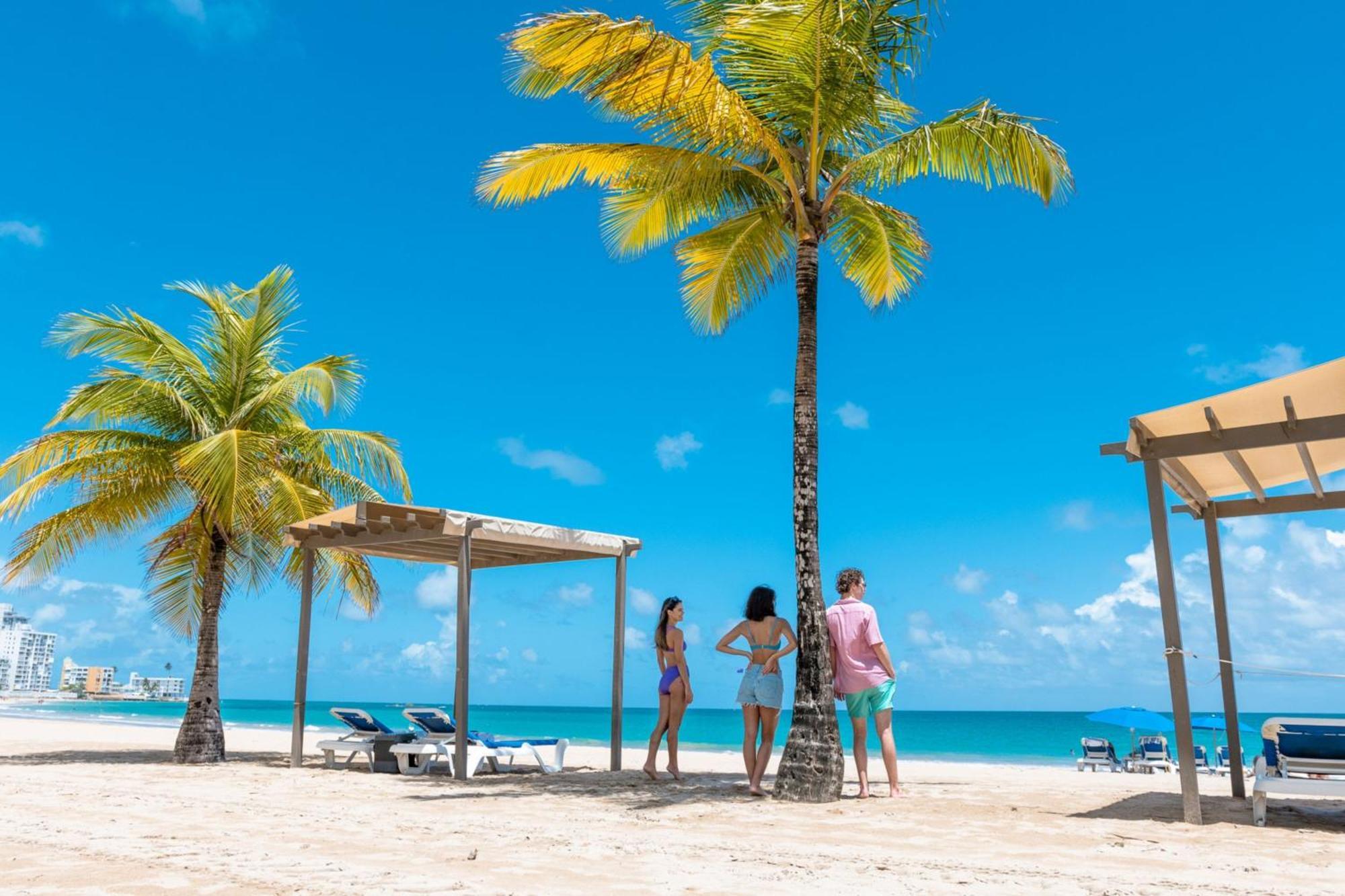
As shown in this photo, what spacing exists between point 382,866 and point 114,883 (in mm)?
1103

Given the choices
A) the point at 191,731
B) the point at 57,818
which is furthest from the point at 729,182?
the point at 191,731

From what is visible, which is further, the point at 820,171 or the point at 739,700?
the point at 820,171

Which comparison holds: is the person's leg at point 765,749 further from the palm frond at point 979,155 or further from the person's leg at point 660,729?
the palm frond at point 979,155

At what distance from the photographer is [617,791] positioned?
8578 millimetres

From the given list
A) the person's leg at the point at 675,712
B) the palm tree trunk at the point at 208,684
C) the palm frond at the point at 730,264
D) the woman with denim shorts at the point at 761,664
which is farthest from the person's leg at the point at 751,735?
the palm tree trunk at the point at 208,684

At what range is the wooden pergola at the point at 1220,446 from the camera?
6426mm

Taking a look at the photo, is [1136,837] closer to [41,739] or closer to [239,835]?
[239,835]

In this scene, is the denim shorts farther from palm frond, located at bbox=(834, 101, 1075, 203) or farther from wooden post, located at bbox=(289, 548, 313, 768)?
wooden post, located at bbox=(289, 548, 313, 768)

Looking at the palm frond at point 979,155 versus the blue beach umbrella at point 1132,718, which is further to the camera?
the blue beach umbrella at point 1132,718

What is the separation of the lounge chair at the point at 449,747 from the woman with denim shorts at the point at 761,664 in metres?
3.29

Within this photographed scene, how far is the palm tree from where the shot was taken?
11594 millimetres

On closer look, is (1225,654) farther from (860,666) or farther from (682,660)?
(682,660)

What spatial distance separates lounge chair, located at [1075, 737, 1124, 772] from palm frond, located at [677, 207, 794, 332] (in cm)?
1309

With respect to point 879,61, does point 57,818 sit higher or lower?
lower
